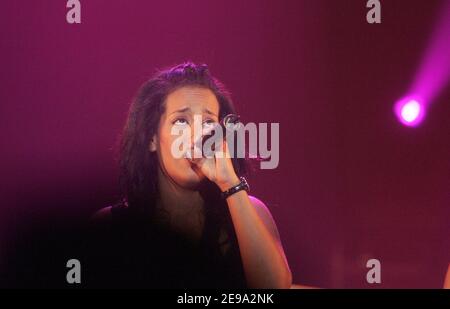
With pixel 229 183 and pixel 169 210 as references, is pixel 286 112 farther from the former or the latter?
pixel 169 210

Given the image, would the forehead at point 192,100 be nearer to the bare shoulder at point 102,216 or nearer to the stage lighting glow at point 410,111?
the bare shoulder at point 102,216

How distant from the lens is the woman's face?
7.01 ft

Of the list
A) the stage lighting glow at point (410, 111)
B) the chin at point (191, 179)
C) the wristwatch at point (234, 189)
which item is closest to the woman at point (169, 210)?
the chin at point (191, 179)

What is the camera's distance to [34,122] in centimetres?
227

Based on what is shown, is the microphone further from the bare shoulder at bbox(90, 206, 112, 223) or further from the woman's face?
the bare shoulder at bbox(90, 206, 112, 223)

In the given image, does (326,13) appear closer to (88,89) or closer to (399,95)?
(399,95)

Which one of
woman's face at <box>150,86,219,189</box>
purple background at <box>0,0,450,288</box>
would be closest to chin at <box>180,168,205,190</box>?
woman's face at <box>150,86,219,189</box>

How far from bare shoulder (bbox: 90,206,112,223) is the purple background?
62mm

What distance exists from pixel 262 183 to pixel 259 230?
0.35m

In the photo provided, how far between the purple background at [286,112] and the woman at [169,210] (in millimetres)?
93

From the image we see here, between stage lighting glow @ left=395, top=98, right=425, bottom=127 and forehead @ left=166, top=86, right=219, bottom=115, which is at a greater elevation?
stage lighting glow @ left=395, top=98, right=425, bottom=127

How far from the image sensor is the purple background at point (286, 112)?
7.43ft
